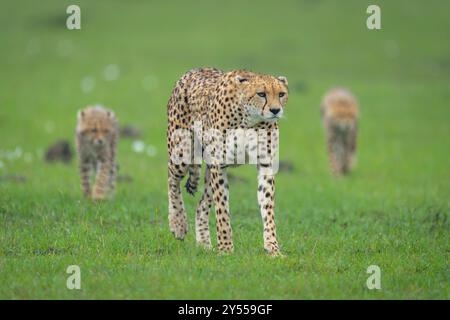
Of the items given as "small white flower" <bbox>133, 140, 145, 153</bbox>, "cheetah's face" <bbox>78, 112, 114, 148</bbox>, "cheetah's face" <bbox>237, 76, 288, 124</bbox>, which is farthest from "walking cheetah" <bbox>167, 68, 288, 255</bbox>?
"small white flower" <bbox>133, 140, 145, 153</bbox>

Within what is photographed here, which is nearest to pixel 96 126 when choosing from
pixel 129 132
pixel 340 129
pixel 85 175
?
pixel 85 175

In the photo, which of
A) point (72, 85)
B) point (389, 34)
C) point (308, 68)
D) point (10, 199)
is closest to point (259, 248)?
point (10, 199)

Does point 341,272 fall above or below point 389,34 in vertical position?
below

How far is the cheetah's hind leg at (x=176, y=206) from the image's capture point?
10.4 meters

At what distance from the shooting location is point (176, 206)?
10500 mm

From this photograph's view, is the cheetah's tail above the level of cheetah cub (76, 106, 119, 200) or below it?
below

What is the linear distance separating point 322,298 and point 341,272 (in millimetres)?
934

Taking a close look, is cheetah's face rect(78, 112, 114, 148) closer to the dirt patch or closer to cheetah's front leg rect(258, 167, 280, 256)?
cheetah's front leg rect(258, 167, 280, 256)

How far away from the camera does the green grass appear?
28.3 ft

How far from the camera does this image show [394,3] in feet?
109

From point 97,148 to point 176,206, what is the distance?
12.6ft

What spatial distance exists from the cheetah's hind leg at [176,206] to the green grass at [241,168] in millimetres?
160
